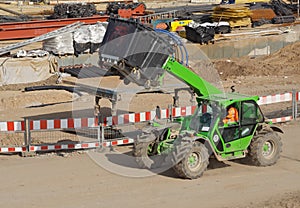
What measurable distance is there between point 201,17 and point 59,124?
23.2m

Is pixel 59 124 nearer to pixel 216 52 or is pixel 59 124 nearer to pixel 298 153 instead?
pixel 298 153

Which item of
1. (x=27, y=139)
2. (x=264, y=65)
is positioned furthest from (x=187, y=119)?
(x=264, y=65)

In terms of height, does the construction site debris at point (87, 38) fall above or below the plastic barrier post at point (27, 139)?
above

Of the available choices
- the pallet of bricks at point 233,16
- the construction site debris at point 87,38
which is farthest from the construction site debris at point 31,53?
the pallet of bricks at point 233,16

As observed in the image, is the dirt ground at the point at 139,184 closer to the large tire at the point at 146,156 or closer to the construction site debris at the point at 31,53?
the large tire at the point at 146,156

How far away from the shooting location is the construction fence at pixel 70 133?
14.9m

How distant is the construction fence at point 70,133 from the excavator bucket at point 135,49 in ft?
7.25

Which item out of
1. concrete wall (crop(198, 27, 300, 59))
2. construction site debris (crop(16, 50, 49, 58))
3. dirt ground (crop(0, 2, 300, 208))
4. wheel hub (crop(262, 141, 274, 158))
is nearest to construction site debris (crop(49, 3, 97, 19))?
concrete wall (crop(198, 27, 300, 59))

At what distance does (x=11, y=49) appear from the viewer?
26438 mm

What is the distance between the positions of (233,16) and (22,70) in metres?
14.9

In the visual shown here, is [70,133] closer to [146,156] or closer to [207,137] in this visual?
[146,156]

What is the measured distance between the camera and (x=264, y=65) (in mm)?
28688

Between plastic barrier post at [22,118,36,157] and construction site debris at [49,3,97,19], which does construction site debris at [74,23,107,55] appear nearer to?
construction site debris at [49,3,97,19]

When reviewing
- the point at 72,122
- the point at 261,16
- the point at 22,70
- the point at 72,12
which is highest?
the point at 72,12
